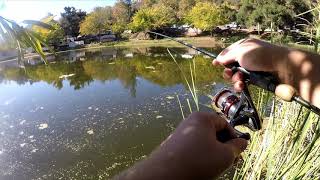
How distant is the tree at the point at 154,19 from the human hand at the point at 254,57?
3513 centimetres

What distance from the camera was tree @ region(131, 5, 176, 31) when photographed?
1423 inches

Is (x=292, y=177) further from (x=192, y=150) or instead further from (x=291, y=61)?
(x=192, y=150)

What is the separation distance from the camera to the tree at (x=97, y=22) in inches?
1512

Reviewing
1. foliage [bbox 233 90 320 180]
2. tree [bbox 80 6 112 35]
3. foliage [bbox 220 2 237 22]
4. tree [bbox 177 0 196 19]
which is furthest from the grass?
tree [bbox 80 6 112 35]

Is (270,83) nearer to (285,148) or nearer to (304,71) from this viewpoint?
(304,71)

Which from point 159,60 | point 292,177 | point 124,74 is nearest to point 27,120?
point 124,74

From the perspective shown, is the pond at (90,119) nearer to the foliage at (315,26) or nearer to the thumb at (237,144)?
the foliage at (315,26)

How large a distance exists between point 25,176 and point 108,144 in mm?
1838

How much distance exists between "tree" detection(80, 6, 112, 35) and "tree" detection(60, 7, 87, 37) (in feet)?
3.84

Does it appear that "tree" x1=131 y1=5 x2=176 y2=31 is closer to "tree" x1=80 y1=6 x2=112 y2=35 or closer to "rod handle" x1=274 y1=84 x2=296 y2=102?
"tree" x1=80 y1=6 x2=112 y2=35

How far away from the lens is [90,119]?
10.3m

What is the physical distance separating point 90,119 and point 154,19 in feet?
89.5

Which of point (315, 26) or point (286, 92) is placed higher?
point (315, 26)

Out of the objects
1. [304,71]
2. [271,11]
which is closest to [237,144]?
[304,71]
